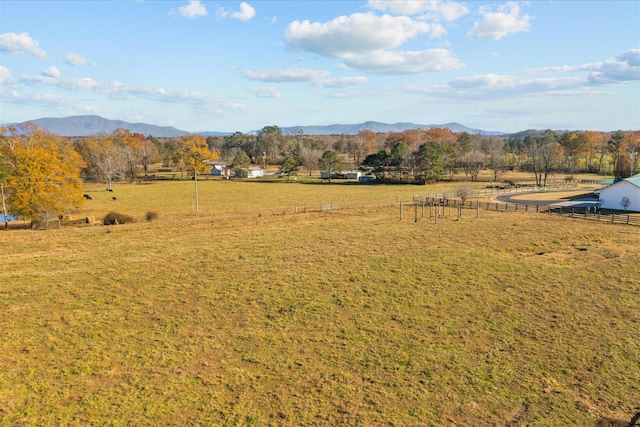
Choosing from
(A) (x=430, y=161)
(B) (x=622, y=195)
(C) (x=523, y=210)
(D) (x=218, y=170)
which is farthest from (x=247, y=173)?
(B) (x=622, y=195)

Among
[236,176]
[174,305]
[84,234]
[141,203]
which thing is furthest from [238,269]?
[236,176]

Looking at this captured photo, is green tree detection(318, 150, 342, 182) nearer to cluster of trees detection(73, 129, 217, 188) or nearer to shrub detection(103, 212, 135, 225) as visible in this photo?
cluster of trees detection(73, 129, 217, 188)

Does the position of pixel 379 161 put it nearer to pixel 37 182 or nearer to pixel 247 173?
pixel 247 173

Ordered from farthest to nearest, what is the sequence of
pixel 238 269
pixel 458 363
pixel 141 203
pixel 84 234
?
pixel 141 203 < pixel 84 234 < pixel 238 269 < pixel 458 363

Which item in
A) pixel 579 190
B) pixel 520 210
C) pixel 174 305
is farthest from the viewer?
pixel 579 190

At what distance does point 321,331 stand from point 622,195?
49385 mm

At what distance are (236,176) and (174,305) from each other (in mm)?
98501

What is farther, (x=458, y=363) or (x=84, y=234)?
(x=84, y=234)

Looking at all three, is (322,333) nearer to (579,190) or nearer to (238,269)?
(238,269)

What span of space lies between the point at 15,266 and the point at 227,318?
1731 centimetres

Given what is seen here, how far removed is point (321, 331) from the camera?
1673 centimetres

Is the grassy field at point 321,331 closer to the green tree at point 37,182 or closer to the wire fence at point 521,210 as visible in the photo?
the green tree at point 37,182

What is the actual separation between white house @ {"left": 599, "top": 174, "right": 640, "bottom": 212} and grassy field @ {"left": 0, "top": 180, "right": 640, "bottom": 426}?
752 inches

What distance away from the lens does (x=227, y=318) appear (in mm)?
17859
